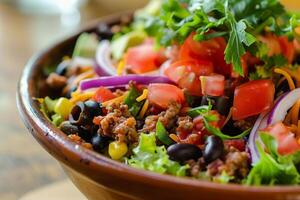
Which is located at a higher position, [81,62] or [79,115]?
[79,115]

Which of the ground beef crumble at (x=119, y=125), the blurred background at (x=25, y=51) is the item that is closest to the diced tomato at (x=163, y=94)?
the ground beef crumble at (x=119, y=125)

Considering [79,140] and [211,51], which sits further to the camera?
[211,51]

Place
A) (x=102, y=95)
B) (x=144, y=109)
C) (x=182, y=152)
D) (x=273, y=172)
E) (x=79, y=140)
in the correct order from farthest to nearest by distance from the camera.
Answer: (x=102, y=95) → (x=144, y=109) → (x=79, y=140) → (x=182, y=152) → (x=273, y=172)

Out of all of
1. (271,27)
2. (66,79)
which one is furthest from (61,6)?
(271,27)

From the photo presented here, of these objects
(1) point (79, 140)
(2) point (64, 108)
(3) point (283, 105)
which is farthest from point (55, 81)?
(3) point (283, 105)

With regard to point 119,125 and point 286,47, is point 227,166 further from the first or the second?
point 286,47

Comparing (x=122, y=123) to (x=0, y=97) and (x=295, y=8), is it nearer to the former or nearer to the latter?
(x=295, y=8)

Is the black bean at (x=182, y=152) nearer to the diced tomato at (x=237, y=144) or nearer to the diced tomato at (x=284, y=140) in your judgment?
the diced tomato at (x=237, y=144)
